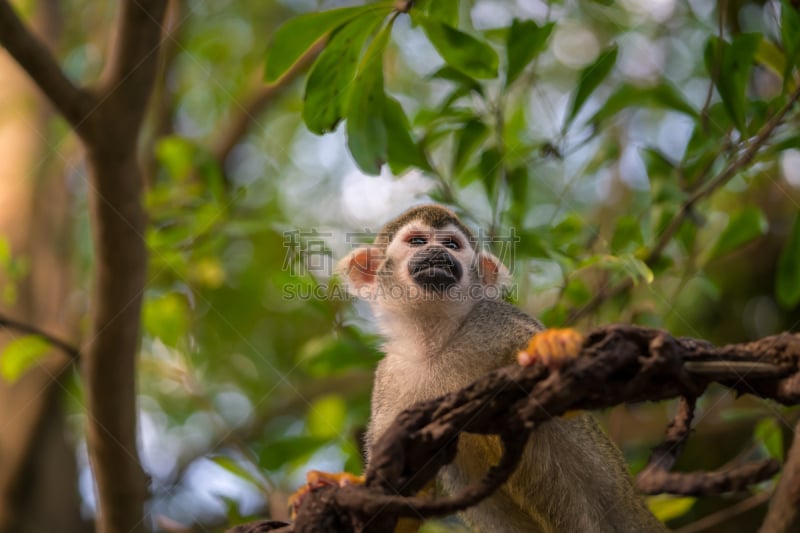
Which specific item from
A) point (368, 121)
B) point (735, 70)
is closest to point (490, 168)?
point (368, 121)

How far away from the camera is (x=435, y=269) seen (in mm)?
2893

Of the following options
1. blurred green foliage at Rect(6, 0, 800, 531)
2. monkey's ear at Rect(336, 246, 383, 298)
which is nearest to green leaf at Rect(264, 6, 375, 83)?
blurred green foliage at Rect(6, 0, 800, 531)

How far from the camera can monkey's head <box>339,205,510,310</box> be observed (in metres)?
2.91

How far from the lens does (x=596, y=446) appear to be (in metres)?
2.44

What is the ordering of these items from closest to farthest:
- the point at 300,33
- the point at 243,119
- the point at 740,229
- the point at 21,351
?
the point at 300,33
the point at 740,229
the point at 21,351
the point at 243,119

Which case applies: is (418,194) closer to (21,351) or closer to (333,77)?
(333,77)

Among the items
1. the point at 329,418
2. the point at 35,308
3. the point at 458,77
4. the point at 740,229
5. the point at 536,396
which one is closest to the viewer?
the point at 536,396

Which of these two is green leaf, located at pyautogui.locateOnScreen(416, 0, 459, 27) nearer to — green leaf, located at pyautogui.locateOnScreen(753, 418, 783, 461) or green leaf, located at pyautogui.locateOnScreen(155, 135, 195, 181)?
green leaf, located at pyautogui.locateOnScreen(155, 135, 195, 181)

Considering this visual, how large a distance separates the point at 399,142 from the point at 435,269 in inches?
19.9

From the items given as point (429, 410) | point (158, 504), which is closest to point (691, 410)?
point (429, 410)

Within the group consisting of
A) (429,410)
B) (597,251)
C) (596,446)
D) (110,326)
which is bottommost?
(596,446)

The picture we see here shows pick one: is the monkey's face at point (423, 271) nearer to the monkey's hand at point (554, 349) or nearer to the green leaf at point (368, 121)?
the green leaf at point (368, 121)

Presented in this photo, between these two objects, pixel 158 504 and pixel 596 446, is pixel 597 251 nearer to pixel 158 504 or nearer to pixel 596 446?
pixel 596 446

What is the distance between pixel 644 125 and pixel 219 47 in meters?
3.38
